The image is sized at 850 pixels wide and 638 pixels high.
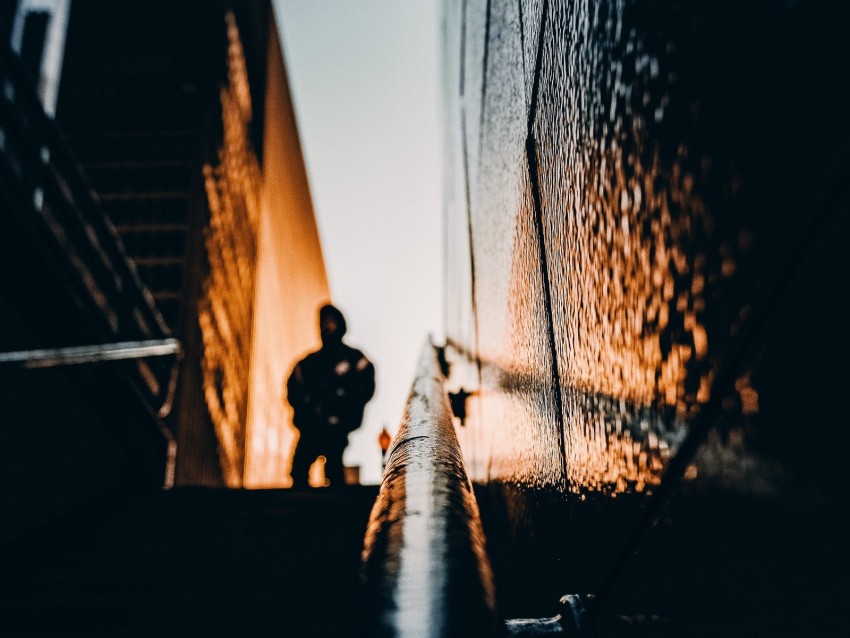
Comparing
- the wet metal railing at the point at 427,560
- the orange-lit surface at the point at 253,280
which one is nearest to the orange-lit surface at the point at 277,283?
the orange-lit surface at the point at 253,280

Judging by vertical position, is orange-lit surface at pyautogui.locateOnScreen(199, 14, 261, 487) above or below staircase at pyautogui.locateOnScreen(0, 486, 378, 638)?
above

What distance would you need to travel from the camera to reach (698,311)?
1.83ft

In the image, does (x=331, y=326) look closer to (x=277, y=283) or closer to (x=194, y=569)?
(x=194, y=569)

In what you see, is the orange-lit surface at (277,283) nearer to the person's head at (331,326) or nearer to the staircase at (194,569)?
the person's head at (331,326)

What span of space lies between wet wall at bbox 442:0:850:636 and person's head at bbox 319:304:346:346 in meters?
3.40

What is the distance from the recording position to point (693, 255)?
1.85 feet

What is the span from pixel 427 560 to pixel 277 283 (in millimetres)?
12732

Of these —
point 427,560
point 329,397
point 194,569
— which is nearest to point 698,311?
point 427,560

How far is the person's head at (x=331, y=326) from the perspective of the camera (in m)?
4.65

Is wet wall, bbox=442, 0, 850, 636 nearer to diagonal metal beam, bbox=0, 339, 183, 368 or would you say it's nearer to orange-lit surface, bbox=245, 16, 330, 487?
diagonal metal beam, bbox=0, 339, 183, 368

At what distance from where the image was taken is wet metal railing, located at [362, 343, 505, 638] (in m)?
0.46

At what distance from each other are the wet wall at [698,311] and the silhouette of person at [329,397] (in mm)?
3251

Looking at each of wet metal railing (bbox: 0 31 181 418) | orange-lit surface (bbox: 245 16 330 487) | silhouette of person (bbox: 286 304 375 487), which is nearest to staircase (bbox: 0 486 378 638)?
wet metal railing (bbox: 0 31 181 418)

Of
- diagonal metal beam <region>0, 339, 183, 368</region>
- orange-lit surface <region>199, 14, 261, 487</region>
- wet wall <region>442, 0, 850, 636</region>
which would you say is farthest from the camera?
orange-lit surface <region>199, 14, 261, 487</region>
